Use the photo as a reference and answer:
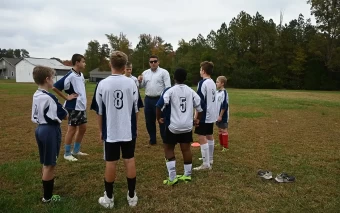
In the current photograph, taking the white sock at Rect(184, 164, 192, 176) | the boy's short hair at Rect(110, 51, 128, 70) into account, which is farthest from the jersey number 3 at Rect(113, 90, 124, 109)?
the white sock at Rect(184, 164, 192, 176)

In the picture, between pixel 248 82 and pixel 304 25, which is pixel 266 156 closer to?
pixel 248 82

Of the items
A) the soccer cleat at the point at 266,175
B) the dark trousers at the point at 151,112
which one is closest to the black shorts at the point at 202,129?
the soccer cleat at the point at 266,175

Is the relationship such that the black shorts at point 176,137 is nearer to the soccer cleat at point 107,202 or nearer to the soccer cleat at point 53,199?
the soccer cleat at point 107,202

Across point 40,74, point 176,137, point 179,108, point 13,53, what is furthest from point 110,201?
point 13,53

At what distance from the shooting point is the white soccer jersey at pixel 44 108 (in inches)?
155

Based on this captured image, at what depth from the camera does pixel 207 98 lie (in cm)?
546

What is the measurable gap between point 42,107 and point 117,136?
3.64 feet

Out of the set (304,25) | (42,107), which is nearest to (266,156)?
(42,107)

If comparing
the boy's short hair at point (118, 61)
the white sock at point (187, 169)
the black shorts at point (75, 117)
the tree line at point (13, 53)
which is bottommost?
the white sock at point (187, 169)

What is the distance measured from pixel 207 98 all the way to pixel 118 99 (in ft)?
7.01

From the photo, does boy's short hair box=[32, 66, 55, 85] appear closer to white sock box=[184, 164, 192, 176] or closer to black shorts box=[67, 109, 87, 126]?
black shorts box=[67, 109, 87, 126]

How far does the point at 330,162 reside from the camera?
607 centimetres

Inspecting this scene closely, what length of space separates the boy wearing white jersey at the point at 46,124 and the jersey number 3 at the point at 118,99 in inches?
34.3

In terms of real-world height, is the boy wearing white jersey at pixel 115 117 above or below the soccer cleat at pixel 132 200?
above
